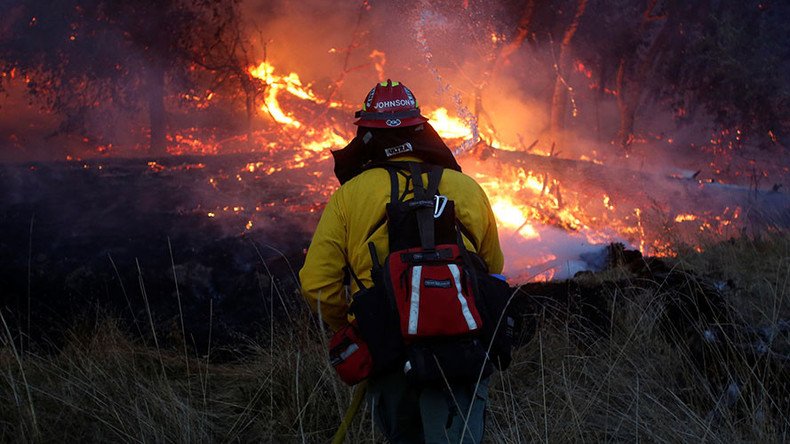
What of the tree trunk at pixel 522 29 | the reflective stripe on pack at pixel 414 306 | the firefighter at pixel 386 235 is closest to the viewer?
the reflective stripe on pack at pixel 414 306

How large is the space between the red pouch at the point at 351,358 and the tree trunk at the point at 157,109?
11.1m

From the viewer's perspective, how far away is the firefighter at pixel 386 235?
2.42 m

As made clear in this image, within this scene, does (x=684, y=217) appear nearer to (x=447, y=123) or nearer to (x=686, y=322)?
(x=447, y=123)

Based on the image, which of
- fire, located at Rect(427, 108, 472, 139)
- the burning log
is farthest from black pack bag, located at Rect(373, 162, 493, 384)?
fire, located at Rect(427, 108, 472, 139)

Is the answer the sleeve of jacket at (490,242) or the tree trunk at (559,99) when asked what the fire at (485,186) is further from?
the tree trunk at (559,99)


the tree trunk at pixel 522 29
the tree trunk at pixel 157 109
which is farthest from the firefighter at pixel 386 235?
the tree trunk at pixel 522 29

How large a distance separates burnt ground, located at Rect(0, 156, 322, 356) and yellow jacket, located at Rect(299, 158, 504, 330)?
74.2 inches

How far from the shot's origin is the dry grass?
3016mm

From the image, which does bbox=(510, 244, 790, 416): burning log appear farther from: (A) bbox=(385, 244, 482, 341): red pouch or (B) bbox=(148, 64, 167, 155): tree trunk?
(B) bbox=(148, 64, 167, 155): tree trunk

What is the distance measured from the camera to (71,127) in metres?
12.9

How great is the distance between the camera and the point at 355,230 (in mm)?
2502

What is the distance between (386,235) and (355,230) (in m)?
0.13

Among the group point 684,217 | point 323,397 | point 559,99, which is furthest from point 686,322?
point 559,99

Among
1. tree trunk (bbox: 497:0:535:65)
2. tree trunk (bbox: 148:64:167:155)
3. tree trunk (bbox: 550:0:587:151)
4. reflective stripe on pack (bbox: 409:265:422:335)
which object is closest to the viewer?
reflective stripe on pack (bbox: 409:265:422:335)
